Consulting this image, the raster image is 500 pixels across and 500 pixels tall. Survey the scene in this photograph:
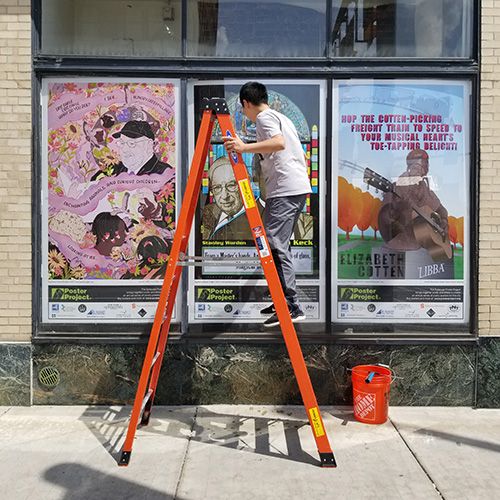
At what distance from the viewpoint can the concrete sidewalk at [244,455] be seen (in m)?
3.77

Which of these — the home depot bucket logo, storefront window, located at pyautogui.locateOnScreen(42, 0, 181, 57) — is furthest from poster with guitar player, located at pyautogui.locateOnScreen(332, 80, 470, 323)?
storefront window, located at pyautogui.locateOnScreen(42, 0, 181, 57)

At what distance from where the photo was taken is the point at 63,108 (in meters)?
5.35

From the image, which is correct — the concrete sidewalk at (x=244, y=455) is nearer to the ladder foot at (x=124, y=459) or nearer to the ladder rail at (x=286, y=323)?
the ladder foot at (x=124, y=459)

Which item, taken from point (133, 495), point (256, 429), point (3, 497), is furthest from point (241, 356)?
point (3, 497)

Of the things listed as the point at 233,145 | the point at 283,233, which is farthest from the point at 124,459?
the point at 233,145

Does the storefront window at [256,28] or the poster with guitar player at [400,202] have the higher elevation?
the storefront window at [256,28]

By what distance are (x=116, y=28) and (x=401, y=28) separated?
2.60m

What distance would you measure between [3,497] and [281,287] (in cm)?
221

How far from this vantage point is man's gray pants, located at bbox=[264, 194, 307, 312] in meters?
4.42

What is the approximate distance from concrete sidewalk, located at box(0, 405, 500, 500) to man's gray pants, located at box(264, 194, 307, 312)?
1.11 meters

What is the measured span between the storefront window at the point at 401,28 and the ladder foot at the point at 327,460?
11.2 feet

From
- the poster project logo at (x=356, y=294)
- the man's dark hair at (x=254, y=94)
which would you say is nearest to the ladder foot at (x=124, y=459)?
the poster project logo at (x=356, y=294)

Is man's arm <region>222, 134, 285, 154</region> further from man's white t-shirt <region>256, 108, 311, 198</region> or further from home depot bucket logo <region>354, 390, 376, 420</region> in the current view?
home depot bucket logo <region>354, 390, 376, 420</region>

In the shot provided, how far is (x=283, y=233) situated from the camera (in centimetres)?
449
